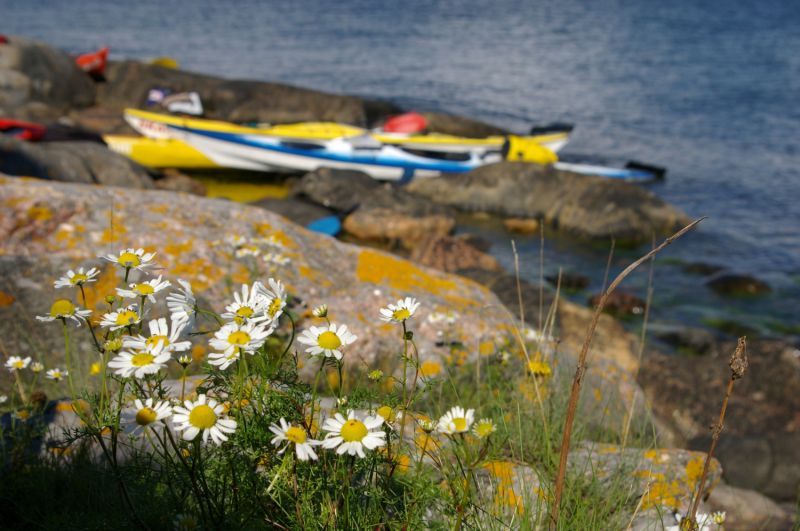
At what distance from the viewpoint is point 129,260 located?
5.94ft

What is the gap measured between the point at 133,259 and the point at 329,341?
2.00 feet

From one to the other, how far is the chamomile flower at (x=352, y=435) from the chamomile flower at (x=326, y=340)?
0.14 meters

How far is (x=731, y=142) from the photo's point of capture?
2081 centimetres

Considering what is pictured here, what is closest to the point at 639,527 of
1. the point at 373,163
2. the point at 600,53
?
the point at 373,163

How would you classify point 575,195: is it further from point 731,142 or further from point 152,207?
point 152,207

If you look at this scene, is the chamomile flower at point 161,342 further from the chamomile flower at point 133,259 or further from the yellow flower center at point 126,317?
the chamomile flower at point 133,259

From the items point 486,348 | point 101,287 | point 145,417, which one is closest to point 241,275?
point 101,287

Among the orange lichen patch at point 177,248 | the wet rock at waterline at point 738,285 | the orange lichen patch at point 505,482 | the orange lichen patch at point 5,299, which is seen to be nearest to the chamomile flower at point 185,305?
the orange lichen patch at point 505,482

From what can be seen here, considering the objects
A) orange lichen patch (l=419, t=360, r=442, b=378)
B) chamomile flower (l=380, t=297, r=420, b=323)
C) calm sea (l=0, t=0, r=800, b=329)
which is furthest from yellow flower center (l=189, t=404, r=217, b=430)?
calm sea (l=0, t=0, r=800, b=329)

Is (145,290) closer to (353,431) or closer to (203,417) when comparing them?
(203,417)

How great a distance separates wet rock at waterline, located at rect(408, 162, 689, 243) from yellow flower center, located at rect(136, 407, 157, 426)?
12686 mm

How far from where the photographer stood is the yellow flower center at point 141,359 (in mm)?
1463

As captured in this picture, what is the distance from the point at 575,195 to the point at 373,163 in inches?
179

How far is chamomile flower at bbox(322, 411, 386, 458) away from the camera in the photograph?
1.42 meters
